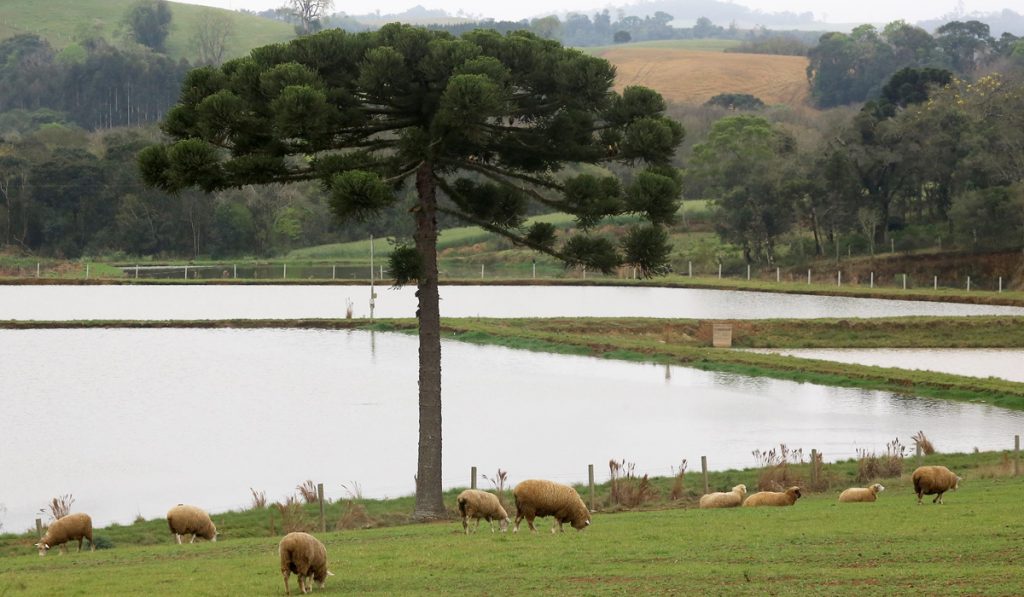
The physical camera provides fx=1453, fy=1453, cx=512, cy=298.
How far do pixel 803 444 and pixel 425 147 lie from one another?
11.8 m

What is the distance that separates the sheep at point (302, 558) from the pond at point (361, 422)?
10.5 m

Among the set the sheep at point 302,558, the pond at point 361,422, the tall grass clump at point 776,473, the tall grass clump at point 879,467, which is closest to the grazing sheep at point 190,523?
the pond at point 361,422

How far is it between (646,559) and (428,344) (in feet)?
36.8

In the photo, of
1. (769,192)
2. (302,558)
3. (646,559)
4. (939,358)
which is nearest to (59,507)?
(302,558)

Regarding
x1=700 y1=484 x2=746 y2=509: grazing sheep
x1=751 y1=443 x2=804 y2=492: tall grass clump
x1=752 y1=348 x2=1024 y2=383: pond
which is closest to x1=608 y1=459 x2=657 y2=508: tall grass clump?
x1=700 y1=484 x2=746 y2=509: grazing sheep

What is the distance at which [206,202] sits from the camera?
380ft

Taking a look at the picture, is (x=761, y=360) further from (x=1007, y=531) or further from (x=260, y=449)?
(x=1007, y=531)

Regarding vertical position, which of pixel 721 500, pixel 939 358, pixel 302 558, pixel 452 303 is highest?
pixel 452 303

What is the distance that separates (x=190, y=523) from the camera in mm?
22469

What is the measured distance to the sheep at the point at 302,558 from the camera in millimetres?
15991

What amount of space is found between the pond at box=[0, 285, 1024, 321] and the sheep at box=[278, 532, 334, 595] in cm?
4793

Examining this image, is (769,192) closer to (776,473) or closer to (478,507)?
(776,473)

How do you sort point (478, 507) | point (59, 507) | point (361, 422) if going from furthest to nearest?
1. point (361, 422)
2. point (59, 507)
3. point (478, 507)

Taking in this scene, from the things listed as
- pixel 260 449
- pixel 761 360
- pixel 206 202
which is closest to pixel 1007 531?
pixel 260 449
